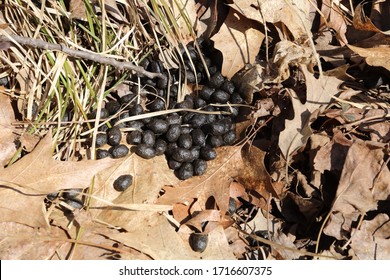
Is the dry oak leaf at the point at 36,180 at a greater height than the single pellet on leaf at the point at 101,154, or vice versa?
the dry oak leaf at the point at 36,180

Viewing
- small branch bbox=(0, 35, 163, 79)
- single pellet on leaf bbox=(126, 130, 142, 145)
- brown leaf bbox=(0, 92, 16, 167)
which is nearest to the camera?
brown leaf bbox=(0, 92, 16, 167)

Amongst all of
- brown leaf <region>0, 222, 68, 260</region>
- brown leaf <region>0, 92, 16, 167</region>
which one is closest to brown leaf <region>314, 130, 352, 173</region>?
brown leaf <region>0, 222, 68, 260</region>

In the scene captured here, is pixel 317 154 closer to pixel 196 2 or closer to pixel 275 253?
pixel 275 253

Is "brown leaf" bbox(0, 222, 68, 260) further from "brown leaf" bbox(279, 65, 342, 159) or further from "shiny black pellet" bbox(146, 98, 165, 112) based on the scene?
"brown leaf" bbox(279, 65, 342, 159)

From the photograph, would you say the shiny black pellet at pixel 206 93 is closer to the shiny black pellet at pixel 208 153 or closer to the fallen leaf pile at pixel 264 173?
the fallen leaf pile at pixel 264 173

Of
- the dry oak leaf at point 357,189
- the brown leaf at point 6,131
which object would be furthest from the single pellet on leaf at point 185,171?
the brown leaf at point 6,131

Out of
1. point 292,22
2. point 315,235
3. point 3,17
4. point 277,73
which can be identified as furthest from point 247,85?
point 3,17

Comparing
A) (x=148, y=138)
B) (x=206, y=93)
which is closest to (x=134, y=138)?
(x=148, y=138)
